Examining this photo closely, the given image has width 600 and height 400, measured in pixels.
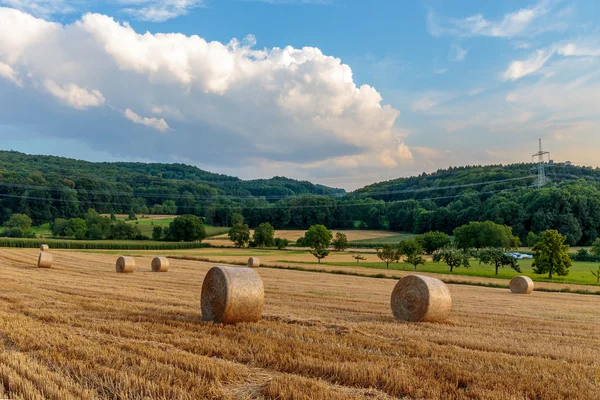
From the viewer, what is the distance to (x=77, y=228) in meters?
77.6

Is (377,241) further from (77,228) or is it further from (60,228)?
(60,228)

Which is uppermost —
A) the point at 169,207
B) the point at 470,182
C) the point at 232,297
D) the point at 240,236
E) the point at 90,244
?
the point at 470,182

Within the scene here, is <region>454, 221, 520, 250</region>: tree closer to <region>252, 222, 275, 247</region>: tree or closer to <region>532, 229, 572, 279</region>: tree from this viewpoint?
<region>532, 229, 572, 279</region>: tree

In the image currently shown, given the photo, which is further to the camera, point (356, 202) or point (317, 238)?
point (356, 202)

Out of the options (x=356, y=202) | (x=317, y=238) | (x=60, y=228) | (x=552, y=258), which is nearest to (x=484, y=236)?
(x=317, y=238)

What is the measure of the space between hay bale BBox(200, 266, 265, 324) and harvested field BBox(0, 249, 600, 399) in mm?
339

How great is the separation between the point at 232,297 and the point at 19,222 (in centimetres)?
8073

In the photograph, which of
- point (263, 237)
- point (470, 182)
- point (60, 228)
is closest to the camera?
point (263, 237)

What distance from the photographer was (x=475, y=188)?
367 feet

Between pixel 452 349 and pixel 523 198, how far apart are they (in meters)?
90.0

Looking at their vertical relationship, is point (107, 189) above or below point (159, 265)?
above

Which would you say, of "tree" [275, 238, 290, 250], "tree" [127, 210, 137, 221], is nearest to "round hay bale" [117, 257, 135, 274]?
"tree" [275, 238, 290, 250]

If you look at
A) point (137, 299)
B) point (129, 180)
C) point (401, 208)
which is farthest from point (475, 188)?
point (137, 299)

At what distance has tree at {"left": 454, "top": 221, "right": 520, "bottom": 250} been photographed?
228 ft
